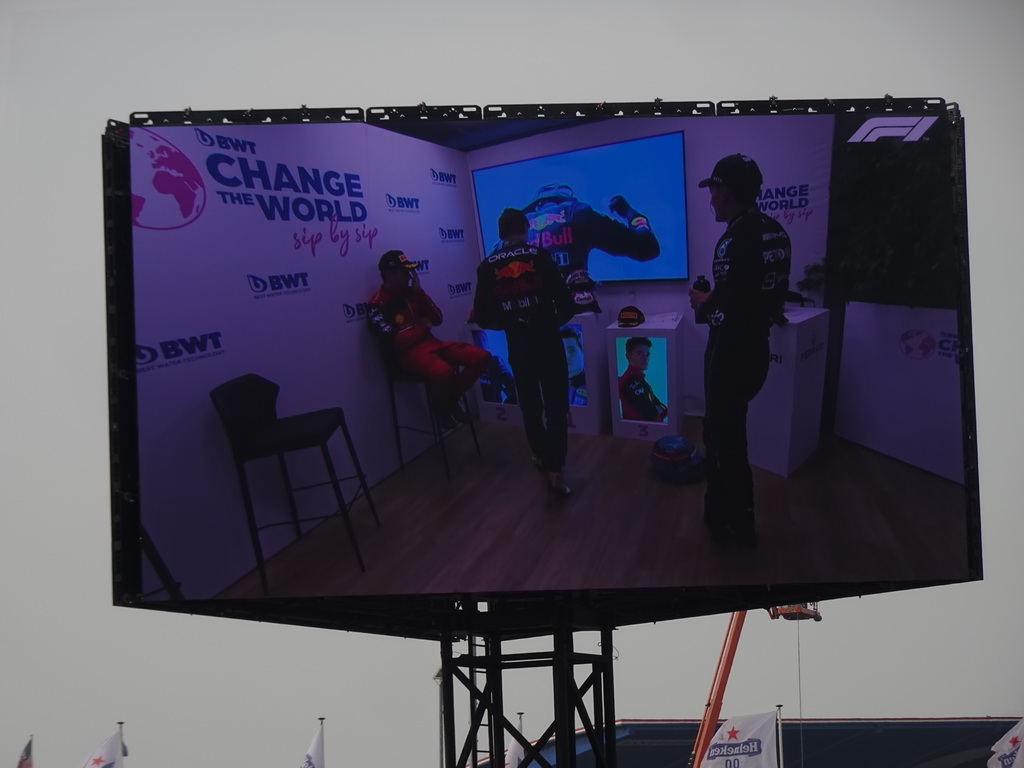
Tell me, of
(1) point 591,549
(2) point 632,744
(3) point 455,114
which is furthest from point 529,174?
(2) point 632,744

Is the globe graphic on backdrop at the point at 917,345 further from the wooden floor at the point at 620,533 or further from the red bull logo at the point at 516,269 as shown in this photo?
the red bull logo at the point at 516,269

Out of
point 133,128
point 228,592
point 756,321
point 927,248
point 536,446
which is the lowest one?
point 228,592

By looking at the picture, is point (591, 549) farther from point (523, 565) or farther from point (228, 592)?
point (228, 592)

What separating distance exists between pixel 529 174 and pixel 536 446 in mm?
1412

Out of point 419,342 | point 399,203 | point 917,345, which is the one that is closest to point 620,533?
point 419,342

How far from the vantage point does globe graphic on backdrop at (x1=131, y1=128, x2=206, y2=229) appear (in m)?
4.15

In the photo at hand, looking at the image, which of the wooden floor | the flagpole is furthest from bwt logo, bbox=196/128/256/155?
the flagpole

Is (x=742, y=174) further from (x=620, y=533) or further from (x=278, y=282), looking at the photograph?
(x=278, y=282)

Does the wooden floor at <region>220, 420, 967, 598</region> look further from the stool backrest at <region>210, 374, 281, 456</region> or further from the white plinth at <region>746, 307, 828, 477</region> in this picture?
the stool backrest at <region>210, 374, 281, 456</region>

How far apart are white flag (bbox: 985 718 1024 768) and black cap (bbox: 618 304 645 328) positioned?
687cm

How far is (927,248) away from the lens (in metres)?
4.30

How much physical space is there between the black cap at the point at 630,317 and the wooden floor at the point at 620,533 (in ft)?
1.97

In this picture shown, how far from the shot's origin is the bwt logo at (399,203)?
169 inches

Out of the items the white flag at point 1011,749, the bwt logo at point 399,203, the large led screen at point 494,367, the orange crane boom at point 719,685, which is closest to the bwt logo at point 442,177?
the large led screen at point 494,367
